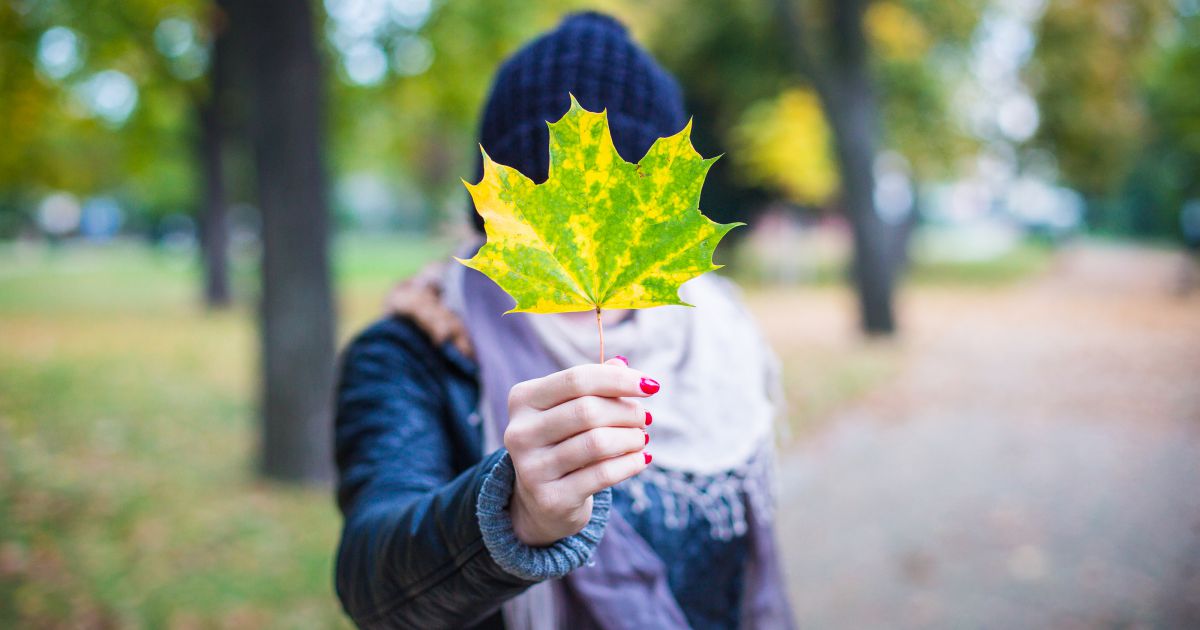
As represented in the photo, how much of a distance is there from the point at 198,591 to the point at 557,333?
3668 mm

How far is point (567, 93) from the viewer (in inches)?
53.6

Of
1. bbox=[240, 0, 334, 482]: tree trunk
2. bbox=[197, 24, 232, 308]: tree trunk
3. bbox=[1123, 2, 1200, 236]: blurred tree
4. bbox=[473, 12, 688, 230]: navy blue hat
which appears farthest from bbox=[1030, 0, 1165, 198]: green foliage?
bbox=[473, 12, 688, 230]: navy blue hat

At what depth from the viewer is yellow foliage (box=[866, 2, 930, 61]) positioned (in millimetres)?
14195

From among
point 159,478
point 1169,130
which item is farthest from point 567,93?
point 1169,130

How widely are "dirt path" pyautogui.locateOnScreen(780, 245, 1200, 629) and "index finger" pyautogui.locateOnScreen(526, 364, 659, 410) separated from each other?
361 cm

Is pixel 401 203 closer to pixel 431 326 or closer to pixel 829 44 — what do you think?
pixel 829 44

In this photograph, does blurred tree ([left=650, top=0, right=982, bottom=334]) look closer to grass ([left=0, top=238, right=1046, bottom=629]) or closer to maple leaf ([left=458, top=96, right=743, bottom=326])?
grass ([left=0, top=238, right=1046, bottom=629])

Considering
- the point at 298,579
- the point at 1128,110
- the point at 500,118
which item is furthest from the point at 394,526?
the point at 1128,110

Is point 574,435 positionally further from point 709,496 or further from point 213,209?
point 213,209

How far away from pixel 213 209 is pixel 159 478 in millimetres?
12382

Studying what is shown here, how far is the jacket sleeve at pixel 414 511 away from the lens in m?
0.91

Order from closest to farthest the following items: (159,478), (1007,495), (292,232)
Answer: (292,232), (1007,495), (159,478)

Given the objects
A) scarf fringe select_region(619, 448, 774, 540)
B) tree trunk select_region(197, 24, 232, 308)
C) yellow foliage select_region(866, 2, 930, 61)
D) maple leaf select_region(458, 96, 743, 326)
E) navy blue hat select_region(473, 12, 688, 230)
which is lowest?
scarf fringe select_region(619, 448, 774, 540)

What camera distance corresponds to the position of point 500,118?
1.38 metres
